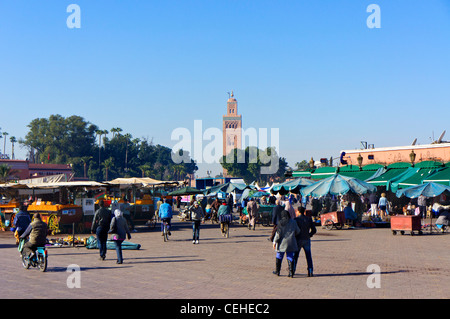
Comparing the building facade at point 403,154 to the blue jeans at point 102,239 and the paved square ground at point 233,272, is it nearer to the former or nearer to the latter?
the paved square ground at point 233,272

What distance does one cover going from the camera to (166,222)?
1888 centimetres

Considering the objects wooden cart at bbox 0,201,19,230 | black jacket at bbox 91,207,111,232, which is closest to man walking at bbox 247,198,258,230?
wooden cart at bbox 0,201,19,230

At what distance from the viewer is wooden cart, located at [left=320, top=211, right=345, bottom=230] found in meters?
24.4

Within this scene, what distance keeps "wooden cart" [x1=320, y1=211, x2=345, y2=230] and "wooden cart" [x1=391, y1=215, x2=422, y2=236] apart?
3409 millimetres

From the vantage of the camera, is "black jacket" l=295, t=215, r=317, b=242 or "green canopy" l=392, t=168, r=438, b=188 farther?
"green canopy" l=392, t=168, r=438, b=188

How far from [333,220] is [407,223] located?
4.10 metres

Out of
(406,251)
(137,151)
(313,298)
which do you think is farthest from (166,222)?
(137,151)

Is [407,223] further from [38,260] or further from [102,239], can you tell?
[38,260]

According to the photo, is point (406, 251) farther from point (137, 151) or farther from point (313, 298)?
point (137, 151)

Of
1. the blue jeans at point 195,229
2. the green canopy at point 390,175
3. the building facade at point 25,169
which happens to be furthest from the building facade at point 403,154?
the building facade at point 25,169

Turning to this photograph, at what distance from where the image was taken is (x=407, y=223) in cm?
2091

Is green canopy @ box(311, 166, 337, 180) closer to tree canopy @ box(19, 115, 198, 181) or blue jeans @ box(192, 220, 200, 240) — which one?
blue jeans @ box(192, 220, 200, 240)

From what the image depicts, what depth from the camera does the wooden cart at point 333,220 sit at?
2438cm

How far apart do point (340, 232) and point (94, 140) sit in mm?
107139
